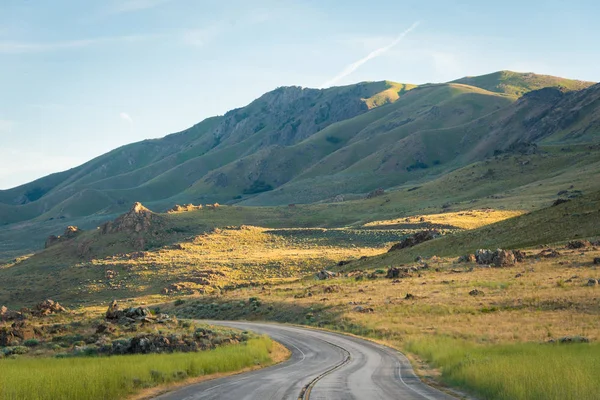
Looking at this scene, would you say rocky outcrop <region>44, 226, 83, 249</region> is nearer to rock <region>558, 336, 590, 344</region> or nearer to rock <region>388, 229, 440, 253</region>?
rock <region>388, 229, 440, 253</region>

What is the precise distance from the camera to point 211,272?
281 ft

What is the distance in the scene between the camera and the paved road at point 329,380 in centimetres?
1901

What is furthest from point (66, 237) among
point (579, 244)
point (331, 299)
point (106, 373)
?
point (106, 373)

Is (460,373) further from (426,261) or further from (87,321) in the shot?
(426,261)

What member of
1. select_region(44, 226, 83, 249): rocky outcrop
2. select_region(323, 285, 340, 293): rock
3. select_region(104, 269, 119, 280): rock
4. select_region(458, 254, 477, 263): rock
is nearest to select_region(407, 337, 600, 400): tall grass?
select_region(323, 285, 340, 293): rock

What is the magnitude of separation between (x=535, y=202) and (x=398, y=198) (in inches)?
1994

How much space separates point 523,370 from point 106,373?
14.3 meters

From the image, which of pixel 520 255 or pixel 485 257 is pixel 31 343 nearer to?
pixel 485 257

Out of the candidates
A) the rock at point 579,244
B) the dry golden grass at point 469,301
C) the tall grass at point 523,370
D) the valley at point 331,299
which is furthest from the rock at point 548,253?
the tall grass at point 523,370

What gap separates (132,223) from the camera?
115500mm

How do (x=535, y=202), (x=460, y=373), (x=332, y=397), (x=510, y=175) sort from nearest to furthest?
(x=332, y=397) → (x=460, y=373) → (x=535, y=202) → (x=510, y=175)

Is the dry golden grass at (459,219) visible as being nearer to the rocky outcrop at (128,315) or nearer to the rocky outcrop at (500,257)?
the rocky outcrop at (500,257)

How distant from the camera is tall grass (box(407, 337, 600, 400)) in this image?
54.7 ft

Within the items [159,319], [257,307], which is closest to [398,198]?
[257,307]
